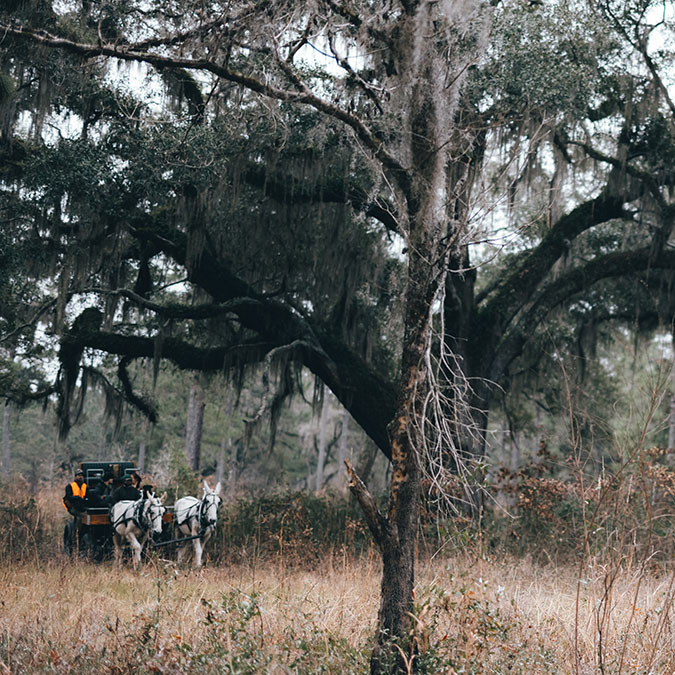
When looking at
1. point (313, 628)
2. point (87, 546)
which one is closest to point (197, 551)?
point (87, 546)

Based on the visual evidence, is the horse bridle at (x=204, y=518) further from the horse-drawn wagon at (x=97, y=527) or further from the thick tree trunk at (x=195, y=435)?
the thick tree trunk at (x=195, y=435)

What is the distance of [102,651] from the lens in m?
5.11

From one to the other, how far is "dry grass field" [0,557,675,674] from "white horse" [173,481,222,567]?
3005 mm

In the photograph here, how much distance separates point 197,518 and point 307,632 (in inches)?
207

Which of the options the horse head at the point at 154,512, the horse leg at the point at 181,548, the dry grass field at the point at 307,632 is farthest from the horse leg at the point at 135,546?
the dry grass field at the point at 307,632

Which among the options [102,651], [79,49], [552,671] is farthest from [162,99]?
[552,671]

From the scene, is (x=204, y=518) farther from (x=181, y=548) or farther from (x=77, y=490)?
(x=77, y=490)

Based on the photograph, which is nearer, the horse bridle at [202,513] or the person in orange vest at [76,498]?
the horse bridle at [202,513]

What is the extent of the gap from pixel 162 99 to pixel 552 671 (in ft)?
31.9

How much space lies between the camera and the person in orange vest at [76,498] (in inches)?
428

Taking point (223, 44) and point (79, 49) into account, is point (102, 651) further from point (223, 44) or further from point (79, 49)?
point (223, 44)

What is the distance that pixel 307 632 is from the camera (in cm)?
584

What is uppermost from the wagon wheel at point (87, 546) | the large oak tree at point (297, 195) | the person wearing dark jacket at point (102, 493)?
the large oak tree at point (297, 195)

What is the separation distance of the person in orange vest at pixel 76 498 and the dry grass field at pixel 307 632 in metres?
3.18
